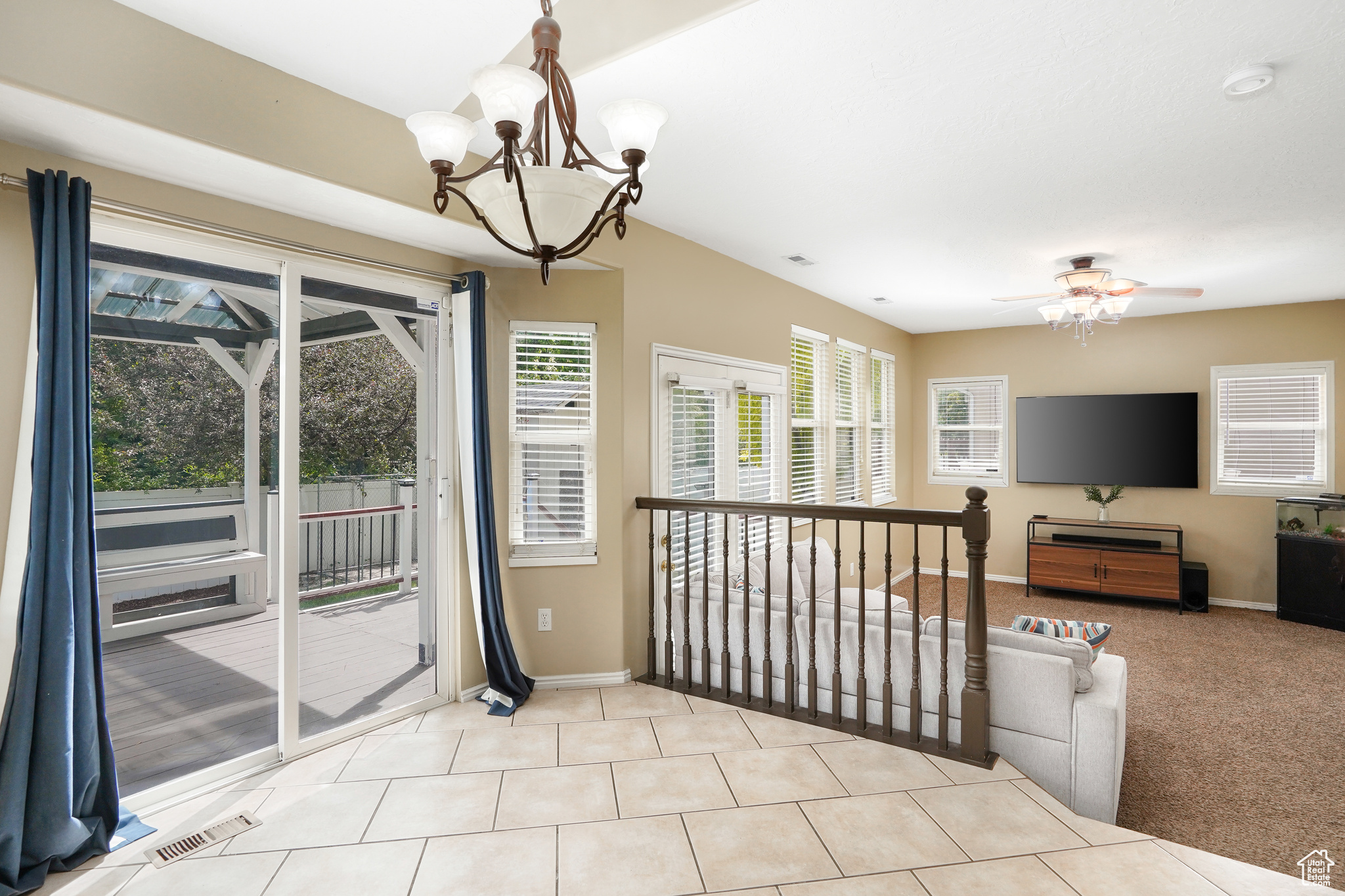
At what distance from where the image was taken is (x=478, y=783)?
250 cm

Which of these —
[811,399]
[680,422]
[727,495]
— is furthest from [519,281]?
[811,399]

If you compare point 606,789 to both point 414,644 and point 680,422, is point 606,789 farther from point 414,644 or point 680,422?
point 680,422

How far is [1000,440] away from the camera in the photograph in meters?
6.80

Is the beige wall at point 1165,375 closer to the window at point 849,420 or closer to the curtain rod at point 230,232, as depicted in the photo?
the window at point 849,420

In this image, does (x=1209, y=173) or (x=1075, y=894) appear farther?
(x=1209, y=173)

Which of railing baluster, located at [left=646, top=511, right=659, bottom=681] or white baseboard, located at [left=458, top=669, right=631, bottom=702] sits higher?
railing baluster, located at [left=646, top=511, right=659, bottom=681]

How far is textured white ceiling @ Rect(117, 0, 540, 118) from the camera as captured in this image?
72.8 inches

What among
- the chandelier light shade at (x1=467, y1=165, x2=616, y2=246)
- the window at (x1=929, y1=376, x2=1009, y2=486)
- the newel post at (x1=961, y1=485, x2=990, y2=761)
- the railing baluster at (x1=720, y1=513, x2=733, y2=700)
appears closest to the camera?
the chandelier light shade at (x1=467, y1=165, x2=616, y2=246)

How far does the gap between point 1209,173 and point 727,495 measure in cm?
284

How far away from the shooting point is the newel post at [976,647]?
2.63 meters

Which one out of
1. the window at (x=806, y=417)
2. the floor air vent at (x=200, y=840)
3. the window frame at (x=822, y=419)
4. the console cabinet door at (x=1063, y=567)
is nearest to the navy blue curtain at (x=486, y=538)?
the floor air vent at (x=200, y=840)

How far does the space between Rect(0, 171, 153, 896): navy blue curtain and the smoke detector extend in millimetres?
3600

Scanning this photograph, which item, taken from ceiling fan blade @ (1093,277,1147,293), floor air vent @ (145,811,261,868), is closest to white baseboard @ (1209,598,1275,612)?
ceiling fan blade @ (1093,277,1147,293)

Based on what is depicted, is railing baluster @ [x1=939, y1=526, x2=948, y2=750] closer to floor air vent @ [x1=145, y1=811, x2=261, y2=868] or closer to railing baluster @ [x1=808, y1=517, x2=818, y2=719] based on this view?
railing baluster @ [x1=808, y1=517, x2=818, y2=719]
